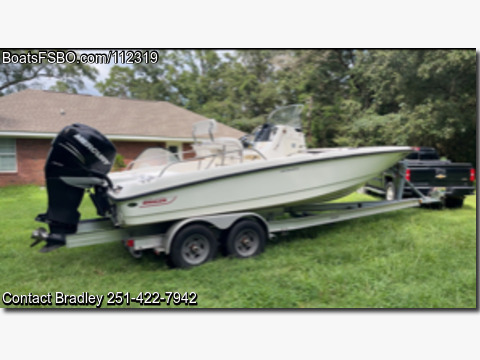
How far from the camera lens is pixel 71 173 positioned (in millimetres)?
3576

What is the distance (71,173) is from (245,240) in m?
2.27

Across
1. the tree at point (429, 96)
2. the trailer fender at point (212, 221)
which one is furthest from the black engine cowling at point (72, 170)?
the tree at point (429, 96)

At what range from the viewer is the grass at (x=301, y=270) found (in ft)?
10.5

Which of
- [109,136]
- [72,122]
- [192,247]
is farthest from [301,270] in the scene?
[72,122]

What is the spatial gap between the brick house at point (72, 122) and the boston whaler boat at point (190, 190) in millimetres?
2128

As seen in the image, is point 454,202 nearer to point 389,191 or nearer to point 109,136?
point 389,191

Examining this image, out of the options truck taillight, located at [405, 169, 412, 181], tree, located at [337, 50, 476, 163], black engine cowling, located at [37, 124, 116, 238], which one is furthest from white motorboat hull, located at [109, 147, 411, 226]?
tree, located at [337, 50, 476, 163]

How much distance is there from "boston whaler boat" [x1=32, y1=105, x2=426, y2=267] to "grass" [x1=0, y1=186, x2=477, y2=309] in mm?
365

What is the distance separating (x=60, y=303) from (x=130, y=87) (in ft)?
37.0

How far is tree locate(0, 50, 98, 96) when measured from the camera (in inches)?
159

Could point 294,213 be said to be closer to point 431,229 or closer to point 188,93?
point 431,229

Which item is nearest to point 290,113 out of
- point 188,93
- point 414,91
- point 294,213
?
point 294,213

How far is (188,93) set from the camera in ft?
49.4

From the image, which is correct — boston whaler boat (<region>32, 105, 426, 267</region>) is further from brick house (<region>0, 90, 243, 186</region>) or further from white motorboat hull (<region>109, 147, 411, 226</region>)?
brick house (<region>0, 90, 243, 186</region>)
